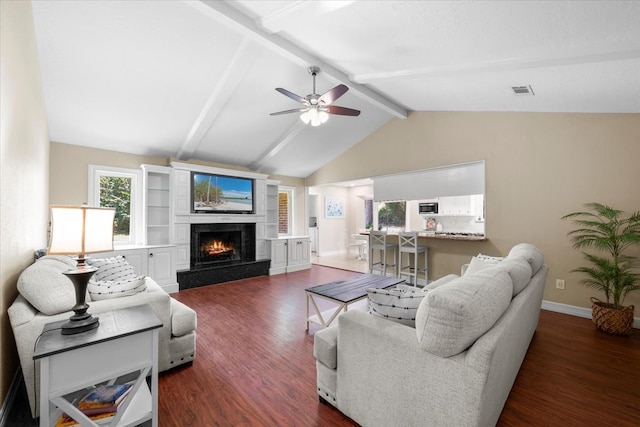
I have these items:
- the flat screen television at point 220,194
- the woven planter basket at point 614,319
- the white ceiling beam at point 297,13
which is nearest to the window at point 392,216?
the flat screen television at point 220,194

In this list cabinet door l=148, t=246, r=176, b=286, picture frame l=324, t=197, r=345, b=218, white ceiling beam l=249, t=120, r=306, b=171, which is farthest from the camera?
picture frame l=324, t=197, r=345, b=218

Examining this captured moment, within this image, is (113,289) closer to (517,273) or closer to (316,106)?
(316,106)

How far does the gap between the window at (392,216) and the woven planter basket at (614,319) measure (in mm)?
5104

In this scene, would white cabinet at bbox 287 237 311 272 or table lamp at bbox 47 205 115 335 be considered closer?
table lamp at bbox 47 205 115 335

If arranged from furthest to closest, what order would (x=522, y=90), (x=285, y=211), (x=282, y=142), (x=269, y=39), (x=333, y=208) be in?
(x=333, y=208)
(x=285, y=211)
(x=282, y=142)
(x=522, y=90)
(x=269, y=39)

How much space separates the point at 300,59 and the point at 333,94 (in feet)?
2.01

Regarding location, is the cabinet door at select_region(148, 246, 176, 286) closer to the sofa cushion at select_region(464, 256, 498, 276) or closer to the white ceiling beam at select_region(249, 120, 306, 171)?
the white ceiling beam at select_region(249, 120, 306, 171)

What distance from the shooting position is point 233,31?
9.75 ft

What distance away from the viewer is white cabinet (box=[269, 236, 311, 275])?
246 inches

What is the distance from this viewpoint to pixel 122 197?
4930 mm

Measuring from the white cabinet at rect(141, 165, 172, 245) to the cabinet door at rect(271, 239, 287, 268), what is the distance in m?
2.09

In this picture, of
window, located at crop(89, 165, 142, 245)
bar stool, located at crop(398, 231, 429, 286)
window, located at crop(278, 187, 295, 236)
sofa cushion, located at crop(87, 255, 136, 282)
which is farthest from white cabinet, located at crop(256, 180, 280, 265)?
sofa cushion, located at crop(87, 255, 136, 282)

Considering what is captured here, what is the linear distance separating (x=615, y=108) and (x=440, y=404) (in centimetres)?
416

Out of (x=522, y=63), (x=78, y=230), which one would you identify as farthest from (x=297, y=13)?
(x=78, y=230)
